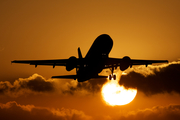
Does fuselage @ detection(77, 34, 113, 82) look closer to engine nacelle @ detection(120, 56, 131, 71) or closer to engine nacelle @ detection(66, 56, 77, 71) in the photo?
engine nacelle @ detection(66, 56, 77, 71)

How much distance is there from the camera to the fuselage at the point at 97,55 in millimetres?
56094

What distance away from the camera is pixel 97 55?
56781 mm

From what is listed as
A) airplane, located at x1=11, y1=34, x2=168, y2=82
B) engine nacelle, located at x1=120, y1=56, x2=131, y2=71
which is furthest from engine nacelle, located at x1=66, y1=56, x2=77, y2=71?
engine nacelle, located at x1=120, y1=56, x2=131, y2=71

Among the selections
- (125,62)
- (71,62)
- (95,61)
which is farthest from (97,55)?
(125,62)

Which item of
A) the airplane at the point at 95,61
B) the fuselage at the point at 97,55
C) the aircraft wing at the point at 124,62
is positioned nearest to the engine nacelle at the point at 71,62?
the airplane at the point at 95,61

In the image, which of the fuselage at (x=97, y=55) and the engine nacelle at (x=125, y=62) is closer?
the fuselage at (x=97, y=55)

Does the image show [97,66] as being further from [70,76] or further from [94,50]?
[70,76]

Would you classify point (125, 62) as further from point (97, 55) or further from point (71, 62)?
point (71, 62)

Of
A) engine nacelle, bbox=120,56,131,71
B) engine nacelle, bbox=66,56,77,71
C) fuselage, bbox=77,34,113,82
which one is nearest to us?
engine nacelle, bbox=66,56,77,71

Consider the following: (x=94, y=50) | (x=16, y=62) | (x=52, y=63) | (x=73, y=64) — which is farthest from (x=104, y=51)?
(x=16, y=62)

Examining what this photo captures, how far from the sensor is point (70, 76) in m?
64.3

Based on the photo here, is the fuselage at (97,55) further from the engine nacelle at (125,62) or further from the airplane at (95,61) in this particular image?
the engine nacelle at (125,62)

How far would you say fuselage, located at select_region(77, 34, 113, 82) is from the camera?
5609 cm

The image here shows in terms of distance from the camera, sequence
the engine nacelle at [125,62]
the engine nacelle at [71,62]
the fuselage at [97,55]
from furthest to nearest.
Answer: the engine nacelle at [125,62] → the fuselage at [97,55] → the engine nacelle at [71,62]
